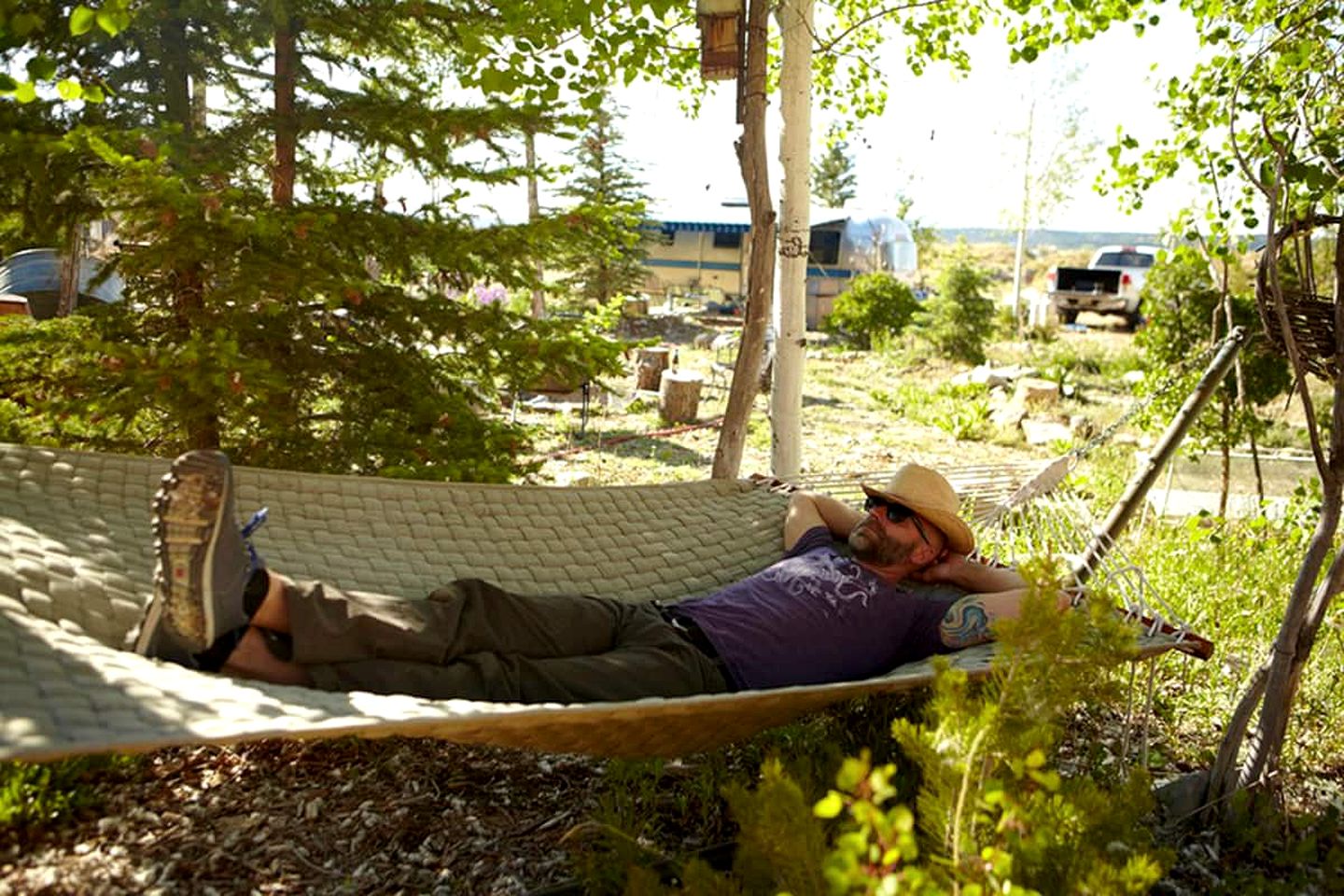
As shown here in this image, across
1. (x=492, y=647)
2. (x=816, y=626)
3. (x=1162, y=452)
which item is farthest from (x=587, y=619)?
(x=1162, y=452)

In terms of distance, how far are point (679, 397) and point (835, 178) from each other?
809 inches

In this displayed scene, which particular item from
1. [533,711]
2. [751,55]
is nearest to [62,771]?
[533,711]

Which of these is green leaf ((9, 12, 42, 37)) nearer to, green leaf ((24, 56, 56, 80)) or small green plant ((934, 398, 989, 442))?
green leaf ((24, 56, 56, 80))

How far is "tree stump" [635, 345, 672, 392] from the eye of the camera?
758 cm

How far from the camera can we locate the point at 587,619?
2.01m

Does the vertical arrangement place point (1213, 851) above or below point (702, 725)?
below

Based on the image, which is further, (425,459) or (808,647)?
(425,459)

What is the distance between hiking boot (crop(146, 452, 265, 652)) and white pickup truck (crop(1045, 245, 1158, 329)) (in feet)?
40.9

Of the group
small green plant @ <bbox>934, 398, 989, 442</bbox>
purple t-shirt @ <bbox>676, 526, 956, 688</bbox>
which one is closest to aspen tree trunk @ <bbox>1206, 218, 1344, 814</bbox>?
purple t-shirt @ <bbox>676, 526, 956, 688</bbox>

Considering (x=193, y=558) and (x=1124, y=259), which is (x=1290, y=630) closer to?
(x=193, y=558)

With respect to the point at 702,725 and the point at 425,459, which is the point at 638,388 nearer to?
the point at 425,459

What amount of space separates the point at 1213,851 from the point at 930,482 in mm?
910

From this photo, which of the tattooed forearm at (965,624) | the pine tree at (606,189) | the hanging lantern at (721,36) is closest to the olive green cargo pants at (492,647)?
the tattooed forearm at (965,624)

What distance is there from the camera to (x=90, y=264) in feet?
20.3
